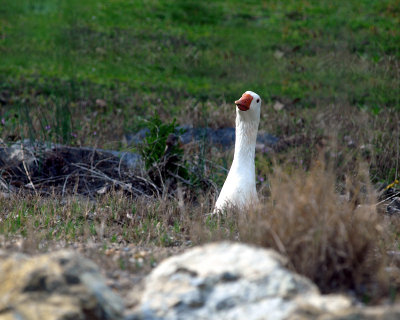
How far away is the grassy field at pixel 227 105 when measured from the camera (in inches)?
128

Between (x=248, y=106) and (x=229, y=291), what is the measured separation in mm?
3506

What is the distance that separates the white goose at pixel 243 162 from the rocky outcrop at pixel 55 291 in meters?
2.97

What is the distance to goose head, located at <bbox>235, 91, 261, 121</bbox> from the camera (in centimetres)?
571

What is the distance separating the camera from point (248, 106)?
226 inches

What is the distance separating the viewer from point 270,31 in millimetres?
16344

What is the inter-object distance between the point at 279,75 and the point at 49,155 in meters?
7.66

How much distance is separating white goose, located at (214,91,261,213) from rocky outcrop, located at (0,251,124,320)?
9.74 feet

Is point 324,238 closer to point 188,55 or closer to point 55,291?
point 55,291

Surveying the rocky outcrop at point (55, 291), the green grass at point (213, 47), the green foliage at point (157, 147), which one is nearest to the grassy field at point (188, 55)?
the green grass at point (213, 47)

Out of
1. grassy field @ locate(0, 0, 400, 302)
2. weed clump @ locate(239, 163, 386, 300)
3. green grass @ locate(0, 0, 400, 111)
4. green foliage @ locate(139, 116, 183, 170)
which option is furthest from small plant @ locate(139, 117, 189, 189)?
green grass @ locate(0, 0, 400, 111)

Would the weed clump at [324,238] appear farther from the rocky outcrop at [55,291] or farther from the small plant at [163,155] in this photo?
the small plant at [163,155]

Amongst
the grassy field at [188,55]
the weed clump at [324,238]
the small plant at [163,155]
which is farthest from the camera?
the grassy field at [188,55]

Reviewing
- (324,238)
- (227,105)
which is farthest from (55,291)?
(227,105)

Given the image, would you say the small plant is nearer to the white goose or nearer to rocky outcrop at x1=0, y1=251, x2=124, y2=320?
the white goose
